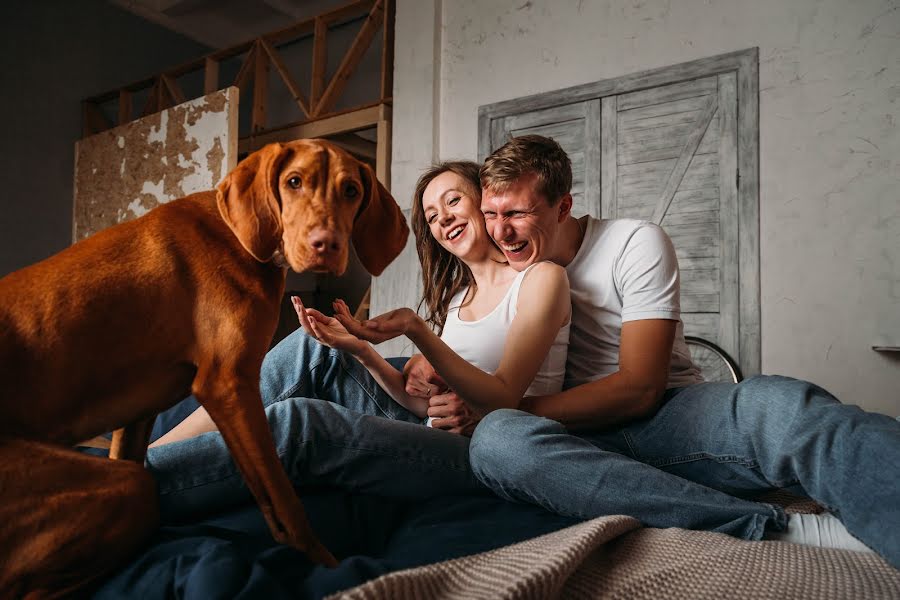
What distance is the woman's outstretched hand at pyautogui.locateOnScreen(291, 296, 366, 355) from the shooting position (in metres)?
1.39

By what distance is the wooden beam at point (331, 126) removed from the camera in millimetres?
5422

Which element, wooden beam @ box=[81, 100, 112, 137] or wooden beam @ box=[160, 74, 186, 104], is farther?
wooden beam @ box=[81, 100, 112, 137]

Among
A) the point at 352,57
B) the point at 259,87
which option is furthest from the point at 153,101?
the point at 352,57

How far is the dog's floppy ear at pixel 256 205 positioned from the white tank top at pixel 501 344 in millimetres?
853

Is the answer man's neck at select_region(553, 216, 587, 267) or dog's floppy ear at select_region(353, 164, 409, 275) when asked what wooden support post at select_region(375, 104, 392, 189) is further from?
dog's floppy ear at select_region(353, 164, 409, 275)

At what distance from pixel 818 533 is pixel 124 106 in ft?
24.5

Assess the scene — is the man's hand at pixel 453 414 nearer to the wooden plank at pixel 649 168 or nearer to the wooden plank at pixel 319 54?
the wooden plank at pixel 649 168

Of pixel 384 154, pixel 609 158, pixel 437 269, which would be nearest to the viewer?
pixel 437 269

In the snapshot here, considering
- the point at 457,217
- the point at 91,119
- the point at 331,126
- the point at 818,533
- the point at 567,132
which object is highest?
the point at 91,119

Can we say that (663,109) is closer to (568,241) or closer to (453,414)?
(568,241)

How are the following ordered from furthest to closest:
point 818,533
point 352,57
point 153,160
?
point 153,160 < point 352,57 < point 818,533

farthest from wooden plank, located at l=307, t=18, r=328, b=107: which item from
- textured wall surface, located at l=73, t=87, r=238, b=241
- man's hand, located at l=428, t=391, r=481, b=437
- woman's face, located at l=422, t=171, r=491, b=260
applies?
man's hand, located at l=428, t=391, r=481, b=437

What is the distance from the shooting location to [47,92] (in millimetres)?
6750

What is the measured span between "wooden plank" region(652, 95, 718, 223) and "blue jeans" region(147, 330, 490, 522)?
2.79 metres
